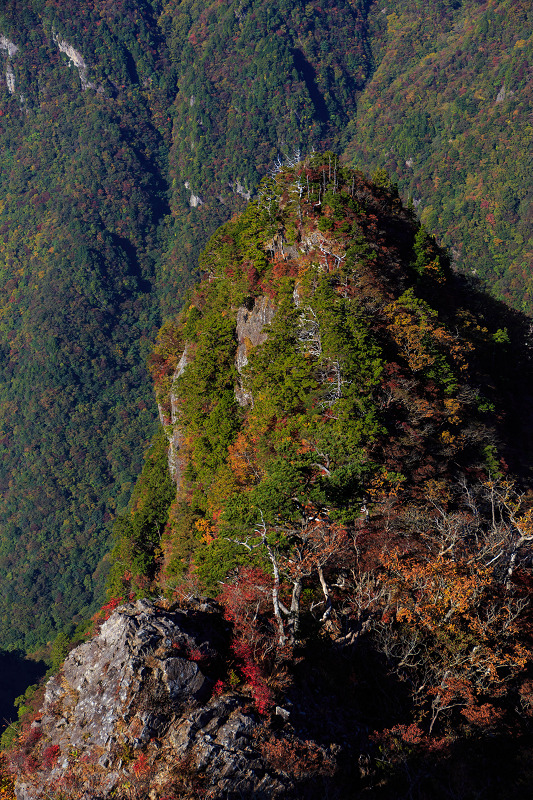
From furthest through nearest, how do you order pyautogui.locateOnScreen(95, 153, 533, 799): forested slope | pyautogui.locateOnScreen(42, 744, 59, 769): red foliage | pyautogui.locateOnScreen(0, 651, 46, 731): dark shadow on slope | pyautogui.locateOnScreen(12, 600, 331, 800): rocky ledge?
pyautogui.locateOnScreen(0, 651, 46, 731): dark shadow on slope → pyautogui.locateOnScreen(95, 153, 533, 799): forested slope → pyautogui.locateOnScreen(42, 744, 59, 769): red foliage → pyautogui.locateOnScreen(12, 600, 331, 800): rocky ledge

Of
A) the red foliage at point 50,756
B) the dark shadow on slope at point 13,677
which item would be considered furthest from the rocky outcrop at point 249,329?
the dark shadow on slope at point 13,677

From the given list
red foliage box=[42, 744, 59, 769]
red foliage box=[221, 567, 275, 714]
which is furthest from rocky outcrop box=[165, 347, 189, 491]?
red foliage box=[42, 744, 59, 769]

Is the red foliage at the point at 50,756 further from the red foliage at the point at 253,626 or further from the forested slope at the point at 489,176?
the forested slope at the point at 489,176

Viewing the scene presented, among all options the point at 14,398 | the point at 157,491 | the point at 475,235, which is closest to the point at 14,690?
the point at 157,491

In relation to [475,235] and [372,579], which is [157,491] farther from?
[475,235]

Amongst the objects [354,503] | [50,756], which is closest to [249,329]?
[354,503]

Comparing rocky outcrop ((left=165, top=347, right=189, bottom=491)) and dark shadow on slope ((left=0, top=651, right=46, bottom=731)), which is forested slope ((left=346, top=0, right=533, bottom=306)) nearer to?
rocky outcrop ((left=165, top=347, right=189, bottom=491))
